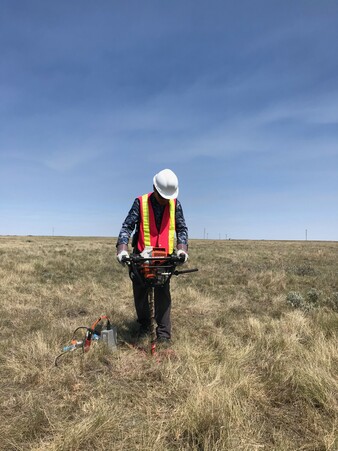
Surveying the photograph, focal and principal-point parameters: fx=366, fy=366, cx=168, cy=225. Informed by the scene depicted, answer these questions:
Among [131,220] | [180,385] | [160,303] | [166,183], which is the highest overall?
[166,183]

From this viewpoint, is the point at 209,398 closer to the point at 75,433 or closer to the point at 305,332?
the point at 75,433

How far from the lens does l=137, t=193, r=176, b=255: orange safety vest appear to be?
4816 millimetres

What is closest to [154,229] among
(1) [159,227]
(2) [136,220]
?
(1) [159,227]

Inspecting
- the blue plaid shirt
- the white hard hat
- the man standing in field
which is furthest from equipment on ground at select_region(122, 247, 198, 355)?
the white hard hat

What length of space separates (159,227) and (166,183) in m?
0.65

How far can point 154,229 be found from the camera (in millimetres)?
Result: 4844

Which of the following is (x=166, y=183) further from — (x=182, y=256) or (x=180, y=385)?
(x=180, y=385)

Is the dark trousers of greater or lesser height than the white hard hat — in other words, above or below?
below

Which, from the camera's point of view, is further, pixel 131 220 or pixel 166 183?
pixel 131 220

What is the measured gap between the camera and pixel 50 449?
2.59m

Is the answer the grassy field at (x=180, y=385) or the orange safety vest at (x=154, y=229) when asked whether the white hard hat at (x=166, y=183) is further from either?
the grassy field at (x=180, y=385)

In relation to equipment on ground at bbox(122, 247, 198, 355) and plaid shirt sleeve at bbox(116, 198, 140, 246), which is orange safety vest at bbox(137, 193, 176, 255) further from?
equipment on ground at bbox(122, 247, 198, 355)

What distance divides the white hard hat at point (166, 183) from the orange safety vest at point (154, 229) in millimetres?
211

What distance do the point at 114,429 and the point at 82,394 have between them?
29.3 inches
